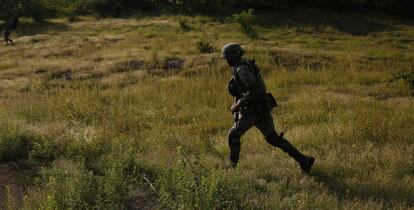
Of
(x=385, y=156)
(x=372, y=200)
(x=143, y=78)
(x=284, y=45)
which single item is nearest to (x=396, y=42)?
(x=284, y=45)

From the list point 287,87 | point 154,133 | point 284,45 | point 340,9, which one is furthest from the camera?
point 340,9

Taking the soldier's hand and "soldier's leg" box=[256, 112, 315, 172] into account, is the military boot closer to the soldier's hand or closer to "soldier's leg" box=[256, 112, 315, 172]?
"soldier's leg" box=[256, 112, 315, 172]

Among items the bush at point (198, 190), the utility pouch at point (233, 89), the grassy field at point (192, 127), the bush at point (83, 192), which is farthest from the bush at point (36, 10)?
the bush at point (198, 190)

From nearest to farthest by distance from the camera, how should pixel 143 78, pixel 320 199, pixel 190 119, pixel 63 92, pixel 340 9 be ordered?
pixel 320 199
pixel 190 119
pixel 63 92
pixel 143 78
pixel 340 9

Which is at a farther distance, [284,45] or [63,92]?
[284,45]

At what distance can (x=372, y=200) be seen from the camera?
211 inches

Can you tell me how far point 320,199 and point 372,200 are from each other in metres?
0.57

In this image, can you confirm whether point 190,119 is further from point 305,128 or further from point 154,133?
point 305,128

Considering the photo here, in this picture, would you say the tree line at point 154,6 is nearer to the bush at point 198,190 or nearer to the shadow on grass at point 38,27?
the shadow on grass at point 38,27

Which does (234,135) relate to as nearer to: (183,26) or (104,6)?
(183,26)

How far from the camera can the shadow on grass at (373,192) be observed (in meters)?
5.36

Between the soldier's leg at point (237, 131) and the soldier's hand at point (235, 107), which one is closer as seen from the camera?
the soldier's hand at point (235, 107)

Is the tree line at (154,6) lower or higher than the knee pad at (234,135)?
lower

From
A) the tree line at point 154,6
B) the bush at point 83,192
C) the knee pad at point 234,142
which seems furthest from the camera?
the tree line at point 154,6
